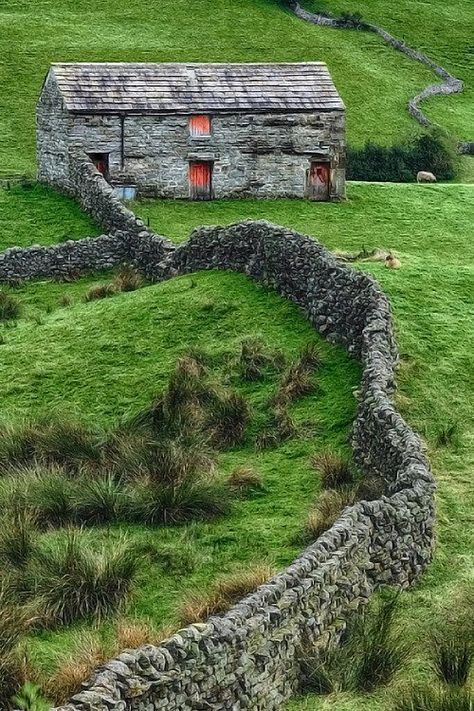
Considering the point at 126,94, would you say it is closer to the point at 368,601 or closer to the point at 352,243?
the point at 352,243

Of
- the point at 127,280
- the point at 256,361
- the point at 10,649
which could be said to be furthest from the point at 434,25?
the point at 10,649

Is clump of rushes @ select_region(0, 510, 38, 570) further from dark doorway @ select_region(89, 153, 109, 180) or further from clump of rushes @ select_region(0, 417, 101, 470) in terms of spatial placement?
dark doorway @ select_region(89, 153, 109, 180)

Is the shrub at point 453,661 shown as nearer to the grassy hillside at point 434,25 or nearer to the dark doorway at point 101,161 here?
the dark doorway at point 101,161

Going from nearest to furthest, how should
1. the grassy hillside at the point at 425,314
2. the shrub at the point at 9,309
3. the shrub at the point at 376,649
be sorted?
1. the shrub at the point at 376,649
2. the grassy hillside at the point at 425,314
3. the shrub at the point at 9,309

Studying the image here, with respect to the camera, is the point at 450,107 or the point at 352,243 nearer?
the point at 352,243

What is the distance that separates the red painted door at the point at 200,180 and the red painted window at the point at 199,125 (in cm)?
87

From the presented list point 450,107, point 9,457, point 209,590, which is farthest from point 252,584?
point 450,107

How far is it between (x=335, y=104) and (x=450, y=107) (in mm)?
25203

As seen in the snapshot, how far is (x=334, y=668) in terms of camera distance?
1275cm

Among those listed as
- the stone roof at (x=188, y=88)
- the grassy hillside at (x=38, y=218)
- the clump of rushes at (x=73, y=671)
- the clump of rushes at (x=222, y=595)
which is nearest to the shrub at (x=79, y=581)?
the clump of rushes at (x=222, y=595)

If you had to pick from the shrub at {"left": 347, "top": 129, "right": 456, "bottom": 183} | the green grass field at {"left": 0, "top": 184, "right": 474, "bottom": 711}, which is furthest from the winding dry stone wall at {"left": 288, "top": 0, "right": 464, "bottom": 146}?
the green grass field at {"left": 0, "top": 184, "right": 474, "bottom": 711}

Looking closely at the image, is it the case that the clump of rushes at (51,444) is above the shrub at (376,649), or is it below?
below

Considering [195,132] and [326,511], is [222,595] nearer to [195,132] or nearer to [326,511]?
[326,511]

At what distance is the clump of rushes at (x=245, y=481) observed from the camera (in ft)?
56.6
